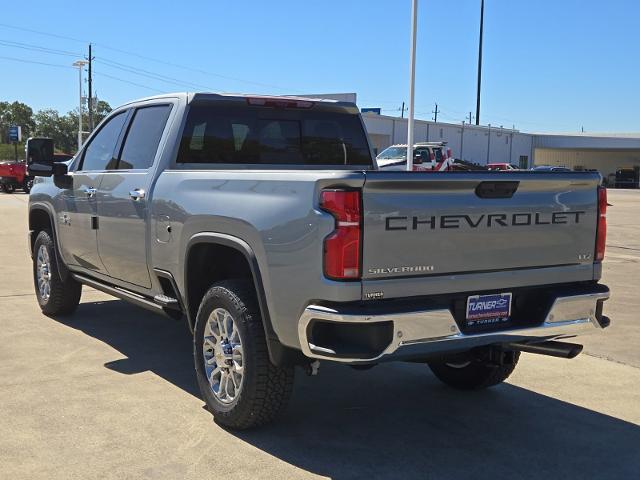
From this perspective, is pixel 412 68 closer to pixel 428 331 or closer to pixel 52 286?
pixel 52 286

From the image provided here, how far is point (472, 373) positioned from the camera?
514 centimetres

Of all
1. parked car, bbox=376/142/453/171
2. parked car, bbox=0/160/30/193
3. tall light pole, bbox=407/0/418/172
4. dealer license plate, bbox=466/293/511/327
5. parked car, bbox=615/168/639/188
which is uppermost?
tall light pole, bbox=407/0/418/172

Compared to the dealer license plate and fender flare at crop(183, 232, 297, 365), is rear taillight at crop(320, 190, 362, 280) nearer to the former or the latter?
fender flare at crop(183, 232, 297, 365)

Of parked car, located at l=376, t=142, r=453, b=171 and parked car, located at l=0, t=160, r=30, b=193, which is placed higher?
parked car, located at l=376, t=142, r=453, b=171

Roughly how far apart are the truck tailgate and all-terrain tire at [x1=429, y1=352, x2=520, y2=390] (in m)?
1.11

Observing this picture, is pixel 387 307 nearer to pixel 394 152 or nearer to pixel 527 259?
pixel 527 259

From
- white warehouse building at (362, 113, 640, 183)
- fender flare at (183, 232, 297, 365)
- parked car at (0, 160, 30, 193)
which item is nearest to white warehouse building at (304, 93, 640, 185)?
white warehouse building at (362, 113, 640, 183)

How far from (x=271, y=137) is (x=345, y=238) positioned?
8.12ft

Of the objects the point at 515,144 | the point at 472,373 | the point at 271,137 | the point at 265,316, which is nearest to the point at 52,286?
the point at 271,137

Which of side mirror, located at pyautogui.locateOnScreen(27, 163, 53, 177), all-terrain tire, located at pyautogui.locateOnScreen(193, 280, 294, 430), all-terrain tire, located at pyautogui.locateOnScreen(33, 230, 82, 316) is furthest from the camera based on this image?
all-terrain tire, located at pyautogui.locateOnScreen(33, 230, 82, 316)

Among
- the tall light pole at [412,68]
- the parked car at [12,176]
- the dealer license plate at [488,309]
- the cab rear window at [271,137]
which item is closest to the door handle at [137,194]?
the cab rear window at [271,137]

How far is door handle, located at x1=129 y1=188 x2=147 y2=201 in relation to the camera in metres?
5.12

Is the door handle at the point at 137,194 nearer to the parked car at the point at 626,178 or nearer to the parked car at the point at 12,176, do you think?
the parked car at the point at 12,176

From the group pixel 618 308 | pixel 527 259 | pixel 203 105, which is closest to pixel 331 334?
pixel 527 259
